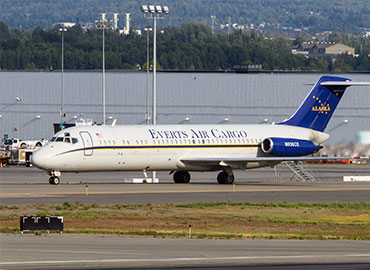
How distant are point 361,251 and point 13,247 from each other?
9653 millimetres

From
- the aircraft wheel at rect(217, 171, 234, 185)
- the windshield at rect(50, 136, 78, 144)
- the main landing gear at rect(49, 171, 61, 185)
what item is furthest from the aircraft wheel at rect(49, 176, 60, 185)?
the aircraft wheel at rect(217, 171, 234, 185)

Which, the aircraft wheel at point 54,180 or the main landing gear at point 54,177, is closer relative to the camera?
the main landing gear at point 54,177

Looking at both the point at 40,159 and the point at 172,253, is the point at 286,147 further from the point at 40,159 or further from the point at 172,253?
the point at 172,253

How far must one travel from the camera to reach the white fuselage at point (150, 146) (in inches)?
2014

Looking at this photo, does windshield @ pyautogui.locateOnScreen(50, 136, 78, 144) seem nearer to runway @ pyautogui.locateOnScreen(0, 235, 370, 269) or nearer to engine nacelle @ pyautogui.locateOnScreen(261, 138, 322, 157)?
engine nacelle @ pyautogui.locateOnScreen(261, 138, 322, 157)

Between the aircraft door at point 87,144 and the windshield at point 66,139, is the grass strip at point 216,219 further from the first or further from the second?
the windshield at point 66,139

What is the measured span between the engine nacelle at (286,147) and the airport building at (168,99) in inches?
1732

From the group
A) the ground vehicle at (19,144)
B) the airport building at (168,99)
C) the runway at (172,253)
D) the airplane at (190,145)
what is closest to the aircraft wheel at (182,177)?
the airplane at (190,145)

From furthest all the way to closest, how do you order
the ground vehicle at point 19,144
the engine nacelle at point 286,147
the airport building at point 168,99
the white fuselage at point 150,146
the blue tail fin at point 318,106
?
the airport building at point 168,99
the ground vehicle at point 19,144
the blue tail fin at point 318,106
the engine nacelle at point 286,147
the white fuselage at point 150,146

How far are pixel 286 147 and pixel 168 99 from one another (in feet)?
168

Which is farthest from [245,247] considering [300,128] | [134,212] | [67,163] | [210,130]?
[300,128]

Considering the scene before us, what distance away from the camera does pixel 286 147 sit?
191 feet

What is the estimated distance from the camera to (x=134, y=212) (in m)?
37.2

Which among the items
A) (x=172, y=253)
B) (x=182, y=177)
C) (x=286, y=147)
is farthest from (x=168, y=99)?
(x=172, y=253)
